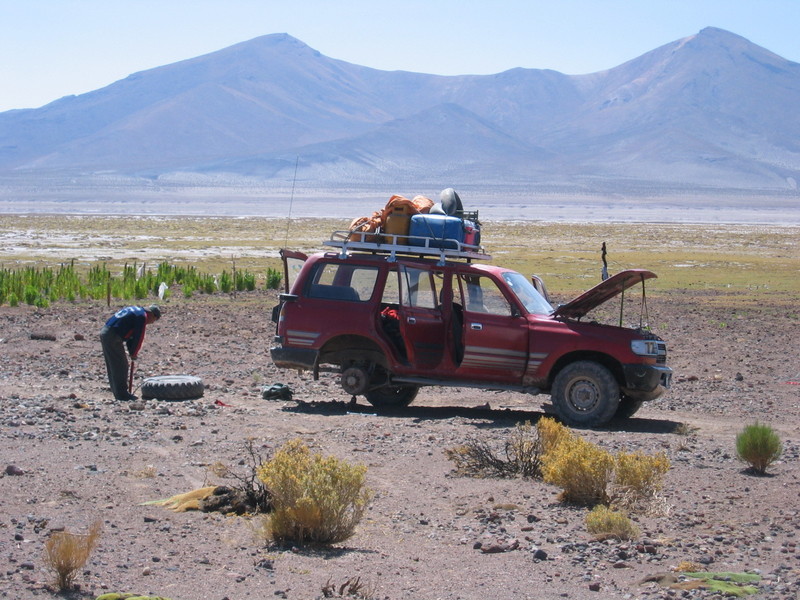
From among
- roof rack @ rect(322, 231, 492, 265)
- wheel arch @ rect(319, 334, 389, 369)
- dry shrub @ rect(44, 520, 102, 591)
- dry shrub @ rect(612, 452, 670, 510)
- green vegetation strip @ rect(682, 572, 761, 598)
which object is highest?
roof rack @ rect(322, 231, 492, 265)

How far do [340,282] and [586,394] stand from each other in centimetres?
308

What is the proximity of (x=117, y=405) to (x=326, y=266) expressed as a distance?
9.17ft

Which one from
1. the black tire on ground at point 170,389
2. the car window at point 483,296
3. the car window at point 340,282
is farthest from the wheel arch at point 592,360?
the black tire on ground at point 170,389

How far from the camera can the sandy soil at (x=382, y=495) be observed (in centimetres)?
704

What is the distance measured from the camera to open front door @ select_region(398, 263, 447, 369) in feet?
42.0

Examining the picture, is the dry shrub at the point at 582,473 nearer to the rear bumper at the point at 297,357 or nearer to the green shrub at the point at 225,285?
the rear bumper at the point at 297,357

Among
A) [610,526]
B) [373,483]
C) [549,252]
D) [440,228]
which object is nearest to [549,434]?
[373,483]

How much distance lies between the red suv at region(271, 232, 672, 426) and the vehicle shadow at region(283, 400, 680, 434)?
0.59 feet

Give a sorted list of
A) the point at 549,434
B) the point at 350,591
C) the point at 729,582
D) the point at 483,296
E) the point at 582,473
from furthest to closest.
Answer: the point at 483,296, the point at 549,434, the point at 582,473, the point at 729,582, the point at 350,591

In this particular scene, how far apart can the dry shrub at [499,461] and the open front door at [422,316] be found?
2.80 meters

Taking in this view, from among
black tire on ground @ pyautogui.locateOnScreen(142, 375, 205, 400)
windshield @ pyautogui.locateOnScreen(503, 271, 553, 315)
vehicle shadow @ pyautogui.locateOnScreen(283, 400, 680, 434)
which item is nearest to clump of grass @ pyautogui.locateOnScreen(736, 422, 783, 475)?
vehicle shadow @ pyautogui.locateOnScreen(283, 400, 680, 434)

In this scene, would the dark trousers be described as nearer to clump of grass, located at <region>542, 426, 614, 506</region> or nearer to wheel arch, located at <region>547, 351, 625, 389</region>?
wheel arch, located at <region>547, 351, 625, 389</region>

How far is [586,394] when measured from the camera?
1218cm

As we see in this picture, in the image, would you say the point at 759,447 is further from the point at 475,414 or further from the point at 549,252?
the point at 549,252
